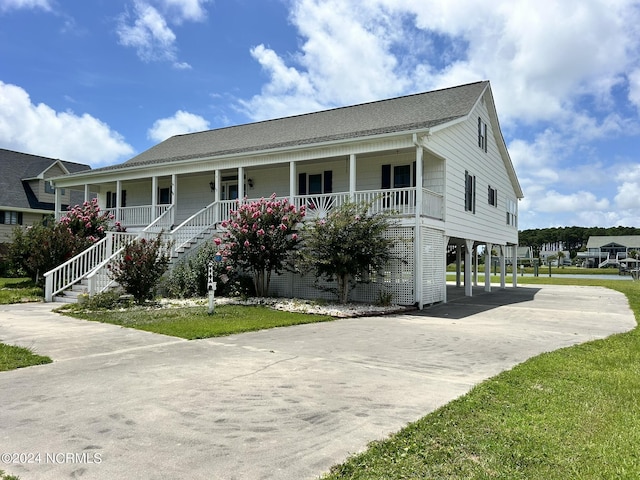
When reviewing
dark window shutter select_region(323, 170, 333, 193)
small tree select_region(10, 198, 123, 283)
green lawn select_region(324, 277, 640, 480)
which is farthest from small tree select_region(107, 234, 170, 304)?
green lawn select_region(324, 277, 640, 480)

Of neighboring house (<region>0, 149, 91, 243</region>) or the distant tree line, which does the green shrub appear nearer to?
neighboring house (<region>0, 149, 91, 243</region>)

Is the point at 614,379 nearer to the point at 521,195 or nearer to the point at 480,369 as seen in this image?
the point at 480,369

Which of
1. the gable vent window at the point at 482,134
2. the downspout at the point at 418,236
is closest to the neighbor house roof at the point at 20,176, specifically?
the downspout at the point at 418,236

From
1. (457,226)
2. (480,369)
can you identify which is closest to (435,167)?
(457,226)

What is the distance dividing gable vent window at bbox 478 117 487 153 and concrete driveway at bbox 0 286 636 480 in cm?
1184

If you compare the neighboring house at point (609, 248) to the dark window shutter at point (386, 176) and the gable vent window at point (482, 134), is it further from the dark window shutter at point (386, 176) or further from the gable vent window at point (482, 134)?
the dark window shutter at point (386, 176)

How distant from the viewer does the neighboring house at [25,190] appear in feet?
99.0

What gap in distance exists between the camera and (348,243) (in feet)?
41.9

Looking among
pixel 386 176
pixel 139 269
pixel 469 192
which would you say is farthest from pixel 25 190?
pixel 469 192

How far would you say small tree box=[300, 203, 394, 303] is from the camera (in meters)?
12.9

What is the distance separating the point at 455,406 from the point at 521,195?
1030 inches

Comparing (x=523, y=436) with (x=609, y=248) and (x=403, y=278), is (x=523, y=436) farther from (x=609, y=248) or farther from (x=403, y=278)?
(x=609, y=248)

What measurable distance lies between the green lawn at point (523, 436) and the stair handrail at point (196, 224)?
42.9 feet

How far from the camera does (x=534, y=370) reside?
6.00 meters
